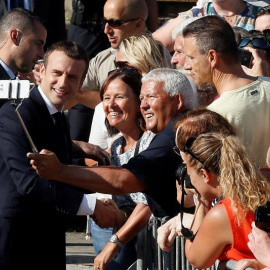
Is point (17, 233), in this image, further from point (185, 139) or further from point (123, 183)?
point (185, 139)

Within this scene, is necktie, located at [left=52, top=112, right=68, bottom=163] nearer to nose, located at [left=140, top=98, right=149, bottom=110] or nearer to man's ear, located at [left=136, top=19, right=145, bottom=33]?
nose, located at [left=140, top=98, right=149, bottom=110]

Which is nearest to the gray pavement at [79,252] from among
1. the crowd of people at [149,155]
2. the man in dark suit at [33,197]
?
the crowd of people at [149,155]

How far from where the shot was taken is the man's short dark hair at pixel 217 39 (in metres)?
5.17

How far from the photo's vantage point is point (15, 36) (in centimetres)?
Result: 644

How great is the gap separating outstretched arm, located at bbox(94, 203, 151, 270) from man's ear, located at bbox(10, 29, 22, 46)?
1731 millimetres

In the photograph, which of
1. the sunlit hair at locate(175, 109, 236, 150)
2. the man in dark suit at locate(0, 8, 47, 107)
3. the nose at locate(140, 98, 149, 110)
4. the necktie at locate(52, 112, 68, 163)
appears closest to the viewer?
the sunlit hair at locate(175, 109, 236, 150)

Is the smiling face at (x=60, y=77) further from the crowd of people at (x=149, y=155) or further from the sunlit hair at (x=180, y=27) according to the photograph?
the sunlit hair at (x=180, y=27)

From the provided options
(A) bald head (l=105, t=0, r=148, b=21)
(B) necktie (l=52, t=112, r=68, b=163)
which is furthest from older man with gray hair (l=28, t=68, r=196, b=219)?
(A) bald head (l=105, t=0, r=148, b=21)

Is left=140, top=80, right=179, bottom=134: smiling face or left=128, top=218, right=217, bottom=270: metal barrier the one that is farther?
→ left=140, top=80, right=179, bottom=134: smiling face

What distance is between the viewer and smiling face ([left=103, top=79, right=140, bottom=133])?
573 centimetres

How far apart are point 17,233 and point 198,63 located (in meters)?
1.47

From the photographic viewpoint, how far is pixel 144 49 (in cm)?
630

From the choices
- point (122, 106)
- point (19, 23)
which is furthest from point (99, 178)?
point (19, 23)

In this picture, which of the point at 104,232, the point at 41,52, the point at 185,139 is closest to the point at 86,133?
the point at 41,52
